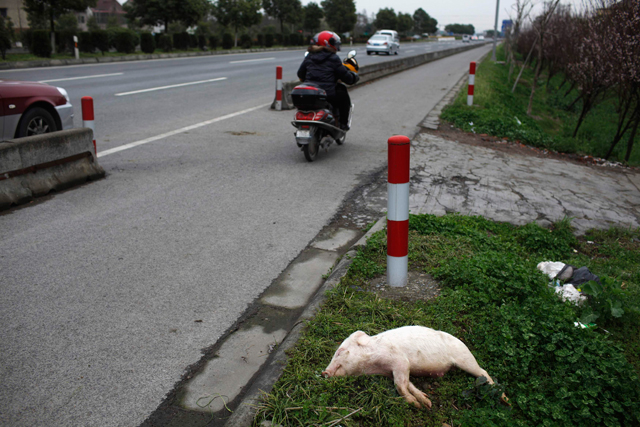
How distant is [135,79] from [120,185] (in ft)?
38.9

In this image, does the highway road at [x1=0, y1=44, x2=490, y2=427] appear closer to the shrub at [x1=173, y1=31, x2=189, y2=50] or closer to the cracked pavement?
the cracked pavement

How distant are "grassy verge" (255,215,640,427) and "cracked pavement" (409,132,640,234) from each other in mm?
1431

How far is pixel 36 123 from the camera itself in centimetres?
682

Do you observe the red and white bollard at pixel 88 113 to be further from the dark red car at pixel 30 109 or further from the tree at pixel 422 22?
the tree at pixel 422 22

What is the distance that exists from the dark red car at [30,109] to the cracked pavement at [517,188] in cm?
502

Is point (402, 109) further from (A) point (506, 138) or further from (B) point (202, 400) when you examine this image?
(B) point (202, 400)

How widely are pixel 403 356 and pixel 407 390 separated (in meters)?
0.17

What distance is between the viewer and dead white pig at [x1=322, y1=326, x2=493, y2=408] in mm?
2498

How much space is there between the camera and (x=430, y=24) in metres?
150

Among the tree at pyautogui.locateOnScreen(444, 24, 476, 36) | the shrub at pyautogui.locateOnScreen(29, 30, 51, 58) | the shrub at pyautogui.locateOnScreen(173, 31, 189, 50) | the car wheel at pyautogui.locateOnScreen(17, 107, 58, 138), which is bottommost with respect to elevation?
the car wheel at pyautogui.locateOnScreen(17, 107, 58, 138)

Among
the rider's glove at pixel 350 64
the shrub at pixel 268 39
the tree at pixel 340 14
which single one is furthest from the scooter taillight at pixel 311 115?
the tree at pixel 340 14

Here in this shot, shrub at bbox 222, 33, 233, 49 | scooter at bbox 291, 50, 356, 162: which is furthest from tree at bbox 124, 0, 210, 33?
scooter at bbox 291, 50, 356, 162

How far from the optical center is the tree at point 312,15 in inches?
2762

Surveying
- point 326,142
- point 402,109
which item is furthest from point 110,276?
point 402,109
